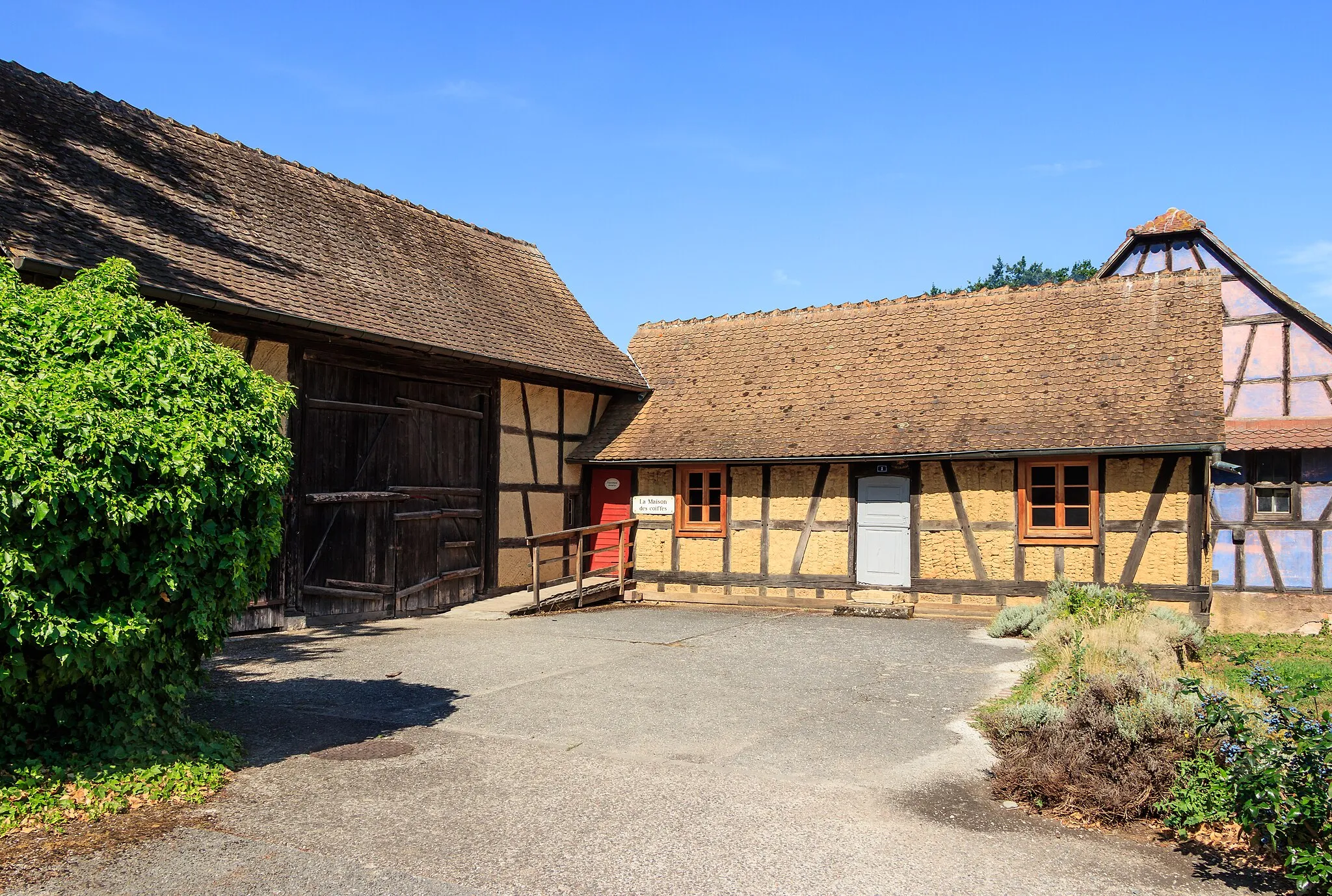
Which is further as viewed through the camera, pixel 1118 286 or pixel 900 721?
pixel 1118 286

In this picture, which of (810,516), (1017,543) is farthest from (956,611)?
(810,516)

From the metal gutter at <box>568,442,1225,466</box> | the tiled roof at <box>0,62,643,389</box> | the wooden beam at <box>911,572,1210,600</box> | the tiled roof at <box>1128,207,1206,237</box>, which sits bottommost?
the wooden beam at <box>911,572,1210,600</box>

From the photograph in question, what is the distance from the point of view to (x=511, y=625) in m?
12.7

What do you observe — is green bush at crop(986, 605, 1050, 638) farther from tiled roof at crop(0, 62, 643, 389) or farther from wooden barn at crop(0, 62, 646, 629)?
tiled roof at crop(0, 62, 643, 389)

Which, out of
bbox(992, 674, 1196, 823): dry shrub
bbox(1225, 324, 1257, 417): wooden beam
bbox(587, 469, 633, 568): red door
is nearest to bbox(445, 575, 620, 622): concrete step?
bbox(587, 469, 633, 568): red door

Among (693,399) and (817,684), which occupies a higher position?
(693,399)

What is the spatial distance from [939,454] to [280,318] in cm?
883

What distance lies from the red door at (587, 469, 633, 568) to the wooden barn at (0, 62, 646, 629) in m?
0.33

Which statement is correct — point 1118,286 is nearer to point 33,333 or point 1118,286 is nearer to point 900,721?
point 900,721

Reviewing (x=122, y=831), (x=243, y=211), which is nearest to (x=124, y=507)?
(x=122, y=831)

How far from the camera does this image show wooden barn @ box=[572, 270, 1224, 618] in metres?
13.8

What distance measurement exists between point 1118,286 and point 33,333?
15327 millimetres

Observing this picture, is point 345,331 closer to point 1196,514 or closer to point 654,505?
point 654,505

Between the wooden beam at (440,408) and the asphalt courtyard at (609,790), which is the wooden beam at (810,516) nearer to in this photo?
the wooden beam at (440,408)
